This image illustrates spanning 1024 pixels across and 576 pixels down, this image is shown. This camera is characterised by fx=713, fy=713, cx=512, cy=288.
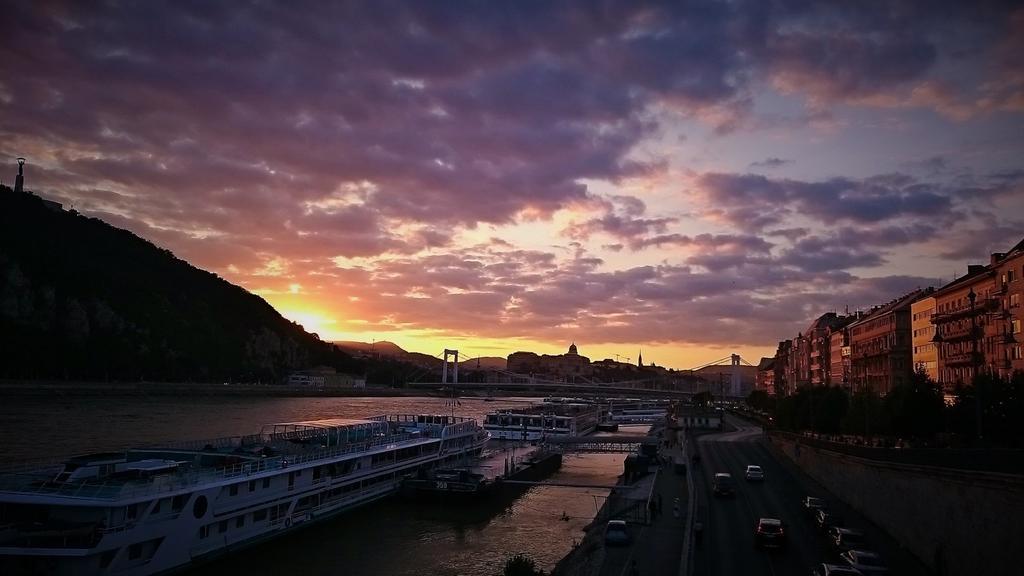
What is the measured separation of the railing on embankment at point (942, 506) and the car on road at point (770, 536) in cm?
417

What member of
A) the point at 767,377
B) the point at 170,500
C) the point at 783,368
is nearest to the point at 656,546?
the point at 170,500

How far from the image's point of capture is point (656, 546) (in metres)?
26.3

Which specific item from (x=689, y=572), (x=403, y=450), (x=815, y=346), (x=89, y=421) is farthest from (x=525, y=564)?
(x=815, y=346)

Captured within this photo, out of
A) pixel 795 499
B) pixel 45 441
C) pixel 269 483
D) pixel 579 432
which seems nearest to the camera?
pixel 269 483

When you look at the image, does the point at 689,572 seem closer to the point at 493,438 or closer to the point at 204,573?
the point at 204,573

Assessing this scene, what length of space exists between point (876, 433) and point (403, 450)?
95.7ft

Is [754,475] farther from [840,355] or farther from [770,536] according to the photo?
[840,355]

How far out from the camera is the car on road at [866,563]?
816 inches

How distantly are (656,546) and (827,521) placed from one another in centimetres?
774

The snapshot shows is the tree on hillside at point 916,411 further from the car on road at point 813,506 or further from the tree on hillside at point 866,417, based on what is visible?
the car on road at point 813,506

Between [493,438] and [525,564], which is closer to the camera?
[525,564]

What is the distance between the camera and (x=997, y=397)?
3309 centimetres

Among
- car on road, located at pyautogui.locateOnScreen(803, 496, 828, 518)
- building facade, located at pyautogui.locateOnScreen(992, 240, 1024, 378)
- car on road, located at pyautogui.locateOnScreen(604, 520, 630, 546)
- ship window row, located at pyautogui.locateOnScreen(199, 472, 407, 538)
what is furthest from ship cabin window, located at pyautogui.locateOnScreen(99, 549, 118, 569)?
building facade, located at pyautogui.locateOnScreen(992, 240, 1024, 378)

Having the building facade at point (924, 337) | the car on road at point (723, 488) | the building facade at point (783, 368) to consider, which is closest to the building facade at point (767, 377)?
the building facade at point (783, 368)
